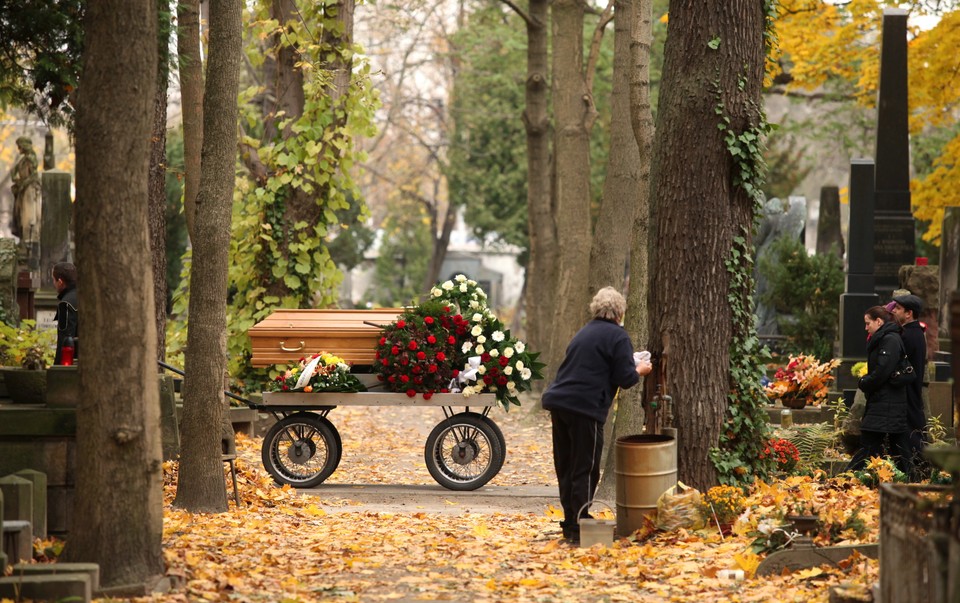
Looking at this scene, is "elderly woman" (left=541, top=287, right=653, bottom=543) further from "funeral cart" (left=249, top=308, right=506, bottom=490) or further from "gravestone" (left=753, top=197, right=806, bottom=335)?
"gravestone" (left=753, top=197, right=806, bottom=335)

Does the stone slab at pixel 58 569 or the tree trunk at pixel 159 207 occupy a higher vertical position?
the tree trunk at pixel 159 207

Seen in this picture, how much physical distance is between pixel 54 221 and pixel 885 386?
56.6 ft

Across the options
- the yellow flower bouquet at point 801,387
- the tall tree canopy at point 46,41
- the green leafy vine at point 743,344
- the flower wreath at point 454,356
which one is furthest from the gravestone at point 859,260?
the tall tree canopy at point 46,41

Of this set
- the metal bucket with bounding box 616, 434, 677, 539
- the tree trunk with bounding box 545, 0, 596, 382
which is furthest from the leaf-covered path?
the tree trunk with bounding box 545, 0, 596, 382

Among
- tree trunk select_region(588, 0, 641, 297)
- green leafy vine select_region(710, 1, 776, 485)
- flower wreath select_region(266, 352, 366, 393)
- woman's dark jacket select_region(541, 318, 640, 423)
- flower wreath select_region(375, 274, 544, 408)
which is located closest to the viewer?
woman's dark jacket select_region(541, 318, 640, 423)

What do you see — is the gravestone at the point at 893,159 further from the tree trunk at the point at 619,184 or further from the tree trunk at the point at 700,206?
the tree trunk at the point at 700,206

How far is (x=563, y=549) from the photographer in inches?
371

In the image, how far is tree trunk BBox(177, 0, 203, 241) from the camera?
12638 mm

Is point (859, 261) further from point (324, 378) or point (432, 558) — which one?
point (432, 558)

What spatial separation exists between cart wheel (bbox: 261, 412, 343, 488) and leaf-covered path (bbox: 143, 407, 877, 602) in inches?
12.6

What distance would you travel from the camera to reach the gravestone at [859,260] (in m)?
18.3

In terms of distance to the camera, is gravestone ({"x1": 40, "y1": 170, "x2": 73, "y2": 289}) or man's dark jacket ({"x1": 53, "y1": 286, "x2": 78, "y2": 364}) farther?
gravestone ({"x1": 40, "y1": 170, "x2": 73, "y2": 289})

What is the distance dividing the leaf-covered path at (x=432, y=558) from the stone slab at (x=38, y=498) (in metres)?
0.82

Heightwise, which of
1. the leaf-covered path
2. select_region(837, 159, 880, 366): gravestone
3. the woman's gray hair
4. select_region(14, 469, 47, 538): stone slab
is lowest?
the leaf-covered path
